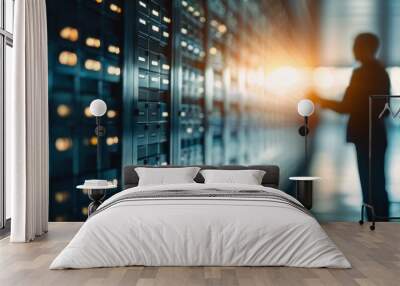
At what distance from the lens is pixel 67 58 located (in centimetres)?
771

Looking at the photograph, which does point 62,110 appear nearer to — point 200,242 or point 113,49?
point 113,49

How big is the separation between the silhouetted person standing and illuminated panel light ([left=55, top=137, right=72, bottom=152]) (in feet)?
10.0

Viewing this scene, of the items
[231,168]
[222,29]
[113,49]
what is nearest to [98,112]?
[113,49]

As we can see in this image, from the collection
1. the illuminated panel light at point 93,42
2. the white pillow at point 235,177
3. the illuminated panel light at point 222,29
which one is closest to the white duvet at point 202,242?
the white pillow at point 235,177

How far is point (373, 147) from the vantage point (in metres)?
8.24

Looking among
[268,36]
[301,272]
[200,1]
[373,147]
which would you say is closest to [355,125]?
[373,147]

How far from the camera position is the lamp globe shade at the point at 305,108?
25.5ft

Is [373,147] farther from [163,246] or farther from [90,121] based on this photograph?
[163,246]

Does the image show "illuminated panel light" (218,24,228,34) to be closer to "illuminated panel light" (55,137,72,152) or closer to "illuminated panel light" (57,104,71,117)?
"illuminated panel light" (57,104,71,117)

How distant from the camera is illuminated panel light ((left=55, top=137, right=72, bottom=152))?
25.4 feet

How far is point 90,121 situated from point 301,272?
382 cm

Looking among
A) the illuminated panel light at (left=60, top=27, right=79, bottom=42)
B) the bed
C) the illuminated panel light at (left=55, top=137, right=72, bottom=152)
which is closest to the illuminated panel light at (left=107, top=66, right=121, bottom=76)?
the illuminated panel light at (left=60, top=27, right=79, bottom=42)

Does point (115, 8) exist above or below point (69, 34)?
above

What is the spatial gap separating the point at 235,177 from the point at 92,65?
7.19 feet
